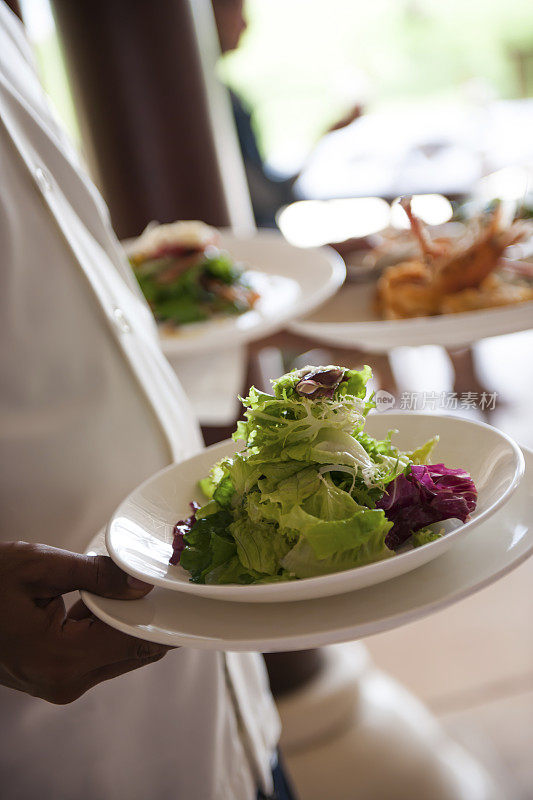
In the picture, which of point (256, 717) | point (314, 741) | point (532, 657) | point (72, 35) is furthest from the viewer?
point (72, 35)

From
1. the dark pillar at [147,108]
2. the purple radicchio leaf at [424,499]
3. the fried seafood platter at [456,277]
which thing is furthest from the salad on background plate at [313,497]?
the dark pillar at [147,108]

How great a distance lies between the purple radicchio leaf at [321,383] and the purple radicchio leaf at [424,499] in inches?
3.5

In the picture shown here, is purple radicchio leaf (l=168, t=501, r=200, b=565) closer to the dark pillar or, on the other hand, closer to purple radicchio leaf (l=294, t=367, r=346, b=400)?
purple radicchio leaf (l=294, t=367, r=346, b=400)

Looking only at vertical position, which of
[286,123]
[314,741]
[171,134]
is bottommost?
[314,741]

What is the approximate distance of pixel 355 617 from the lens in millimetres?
530

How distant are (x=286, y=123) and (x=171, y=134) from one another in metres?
3.88

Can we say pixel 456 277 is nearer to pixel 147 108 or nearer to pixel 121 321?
pixel 121 321

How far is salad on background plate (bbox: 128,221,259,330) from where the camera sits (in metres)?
1.66

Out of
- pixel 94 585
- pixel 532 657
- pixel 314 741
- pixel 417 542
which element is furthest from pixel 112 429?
pixel 532 657

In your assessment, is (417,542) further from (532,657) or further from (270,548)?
(532,657)

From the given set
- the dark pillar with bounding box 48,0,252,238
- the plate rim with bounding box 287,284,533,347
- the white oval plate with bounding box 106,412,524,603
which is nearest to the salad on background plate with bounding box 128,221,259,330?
the dark pillar with bounding box 48,0,252,238

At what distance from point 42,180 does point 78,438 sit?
28 cm

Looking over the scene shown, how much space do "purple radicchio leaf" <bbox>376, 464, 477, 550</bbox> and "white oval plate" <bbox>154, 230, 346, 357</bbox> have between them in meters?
0.72

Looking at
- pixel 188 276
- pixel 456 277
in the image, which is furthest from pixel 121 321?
pixel 188 276
